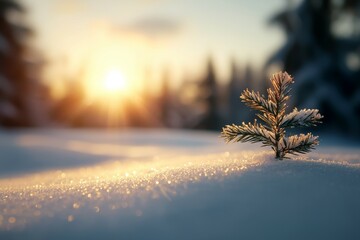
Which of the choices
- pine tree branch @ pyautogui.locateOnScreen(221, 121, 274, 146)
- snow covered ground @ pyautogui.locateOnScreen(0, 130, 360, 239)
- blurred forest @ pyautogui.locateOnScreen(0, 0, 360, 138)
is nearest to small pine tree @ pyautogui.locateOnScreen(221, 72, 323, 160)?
pine tree branch @ pyautogui.locateOnScreen(221, 121, 274, 146)

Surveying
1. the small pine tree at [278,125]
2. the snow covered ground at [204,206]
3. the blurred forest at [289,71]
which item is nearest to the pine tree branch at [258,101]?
the small pine tree at [278,125]

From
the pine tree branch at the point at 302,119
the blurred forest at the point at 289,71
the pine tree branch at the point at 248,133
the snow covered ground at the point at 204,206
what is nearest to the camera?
the snow covered ground at the point at 204,206

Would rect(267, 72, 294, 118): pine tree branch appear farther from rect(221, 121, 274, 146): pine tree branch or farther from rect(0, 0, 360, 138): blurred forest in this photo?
rect(0, 0, 360, 138): blurred forest

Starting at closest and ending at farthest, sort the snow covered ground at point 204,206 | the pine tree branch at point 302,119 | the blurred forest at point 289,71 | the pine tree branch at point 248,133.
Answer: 1. the snow covered ground at point 204,206
2. the pine tree branch at point 302,119
3. the pine tree branch at point 248,133
4. the blurred forest at point 289,71

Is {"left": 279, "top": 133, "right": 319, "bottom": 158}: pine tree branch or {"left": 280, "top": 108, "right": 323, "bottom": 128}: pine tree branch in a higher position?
{"left": 280, "top": 108, "right": 323, "bottom": 128}: pine tree branch

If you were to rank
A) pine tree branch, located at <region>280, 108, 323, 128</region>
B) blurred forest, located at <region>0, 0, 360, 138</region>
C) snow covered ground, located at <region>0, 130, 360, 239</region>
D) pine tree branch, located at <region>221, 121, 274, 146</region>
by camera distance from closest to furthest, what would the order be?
snow covered ground, located at <region>0, 130, 360, 239</region> → pine tree branch, located at <region>280, 108, 323, 128</region> → pine tree branch, located at <region>221, 121, 274, 146</region> → blurred forest, located at <region>0, 0, 360, 138</region>

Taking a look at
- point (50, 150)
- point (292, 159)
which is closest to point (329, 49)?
point (50, 150)

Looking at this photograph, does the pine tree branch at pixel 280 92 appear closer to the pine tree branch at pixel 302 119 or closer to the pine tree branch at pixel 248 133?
the pine tree branch at pixel 302 119

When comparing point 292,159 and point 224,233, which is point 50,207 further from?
point 292,159

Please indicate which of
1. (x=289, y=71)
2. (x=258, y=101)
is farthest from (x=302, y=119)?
(x=289, y=71)
